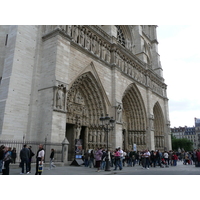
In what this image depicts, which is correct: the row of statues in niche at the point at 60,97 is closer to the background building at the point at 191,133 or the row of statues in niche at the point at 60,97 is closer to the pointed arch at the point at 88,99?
the pointed arch at the point at 88,99

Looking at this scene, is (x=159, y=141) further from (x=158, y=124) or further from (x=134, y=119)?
(x=134, y=119)

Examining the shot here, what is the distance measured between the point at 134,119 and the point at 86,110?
338 inches

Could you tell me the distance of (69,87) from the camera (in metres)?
14.4

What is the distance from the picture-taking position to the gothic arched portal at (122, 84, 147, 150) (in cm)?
2248

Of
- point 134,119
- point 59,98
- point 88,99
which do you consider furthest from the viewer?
point 134,119

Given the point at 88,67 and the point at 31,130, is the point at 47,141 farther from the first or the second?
the point at 88,67

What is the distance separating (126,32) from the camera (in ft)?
91.4

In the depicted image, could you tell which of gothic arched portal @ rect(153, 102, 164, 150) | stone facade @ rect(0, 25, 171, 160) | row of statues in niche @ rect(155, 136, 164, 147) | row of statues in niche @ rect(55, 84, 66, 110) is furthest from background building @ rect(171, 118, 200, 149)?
row of statues in niche @ rect(55, 84, 66, 110)

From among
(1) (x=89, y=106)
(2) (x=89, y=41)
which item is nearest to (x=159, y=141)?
(1) (x=89, y=106)

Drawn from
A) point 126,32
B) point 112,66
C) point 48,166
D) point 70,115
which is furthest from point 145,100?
point 48,166

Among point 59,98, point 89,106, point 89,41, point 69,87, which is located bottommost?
point 59,98

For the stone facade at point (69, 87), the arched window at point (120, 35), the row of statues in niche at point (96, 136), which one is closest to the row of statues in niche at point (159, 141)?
the stone facade at point (69, 87)

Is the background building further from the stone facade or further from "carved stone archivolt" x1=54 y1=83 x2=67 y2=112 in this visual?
"carved stone archivolt" x1=54 y1=83 x2=67 y2=112

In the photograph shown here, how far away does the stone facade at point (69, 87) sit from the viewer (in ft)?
40.3
